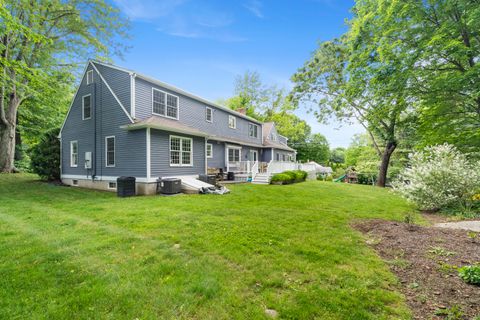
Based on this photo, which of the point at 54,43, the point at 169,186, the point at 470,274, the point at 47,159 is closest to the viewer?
the point at 470,274

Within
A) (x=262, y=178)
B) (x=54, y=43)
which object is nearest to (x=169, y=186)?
(x=262, y=178)

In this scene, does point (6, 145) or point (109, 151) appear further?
point (6, 145)

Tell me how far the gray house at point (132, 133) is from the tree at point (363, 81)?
7876mm

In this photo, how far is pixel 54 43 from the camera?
53.1ft

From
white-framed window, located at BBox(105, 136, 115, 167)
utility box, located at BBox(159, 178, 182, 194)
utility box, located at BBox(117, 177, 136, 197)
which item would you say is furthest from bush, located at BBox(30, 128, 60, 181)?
utility box, located at BBox(159, 178, 182, 194)

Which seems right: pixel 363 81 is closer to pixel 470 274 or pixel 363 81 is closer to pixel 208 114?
pixel 470 274

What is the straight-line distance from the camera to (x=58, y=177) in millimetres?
15078

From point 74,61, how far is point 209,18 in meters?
12.9

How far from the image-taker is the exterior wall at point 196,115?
11341 millimetres

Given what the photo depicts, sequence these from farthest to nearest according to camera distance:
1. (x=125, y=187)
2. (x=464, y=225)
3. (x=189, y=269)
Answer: (x=125, y=187)
(x=464, y=225)
(x=189, y=269)

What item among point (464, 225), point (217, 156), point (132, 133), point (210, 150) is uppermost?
point (132, 133)

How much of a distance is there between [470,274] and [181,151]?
37.1ft

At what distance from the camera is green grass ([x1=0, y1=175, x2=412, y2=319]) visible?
2441 mm

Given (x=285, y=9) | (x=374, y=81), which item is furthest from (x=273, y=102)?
(x=374, y=81)
